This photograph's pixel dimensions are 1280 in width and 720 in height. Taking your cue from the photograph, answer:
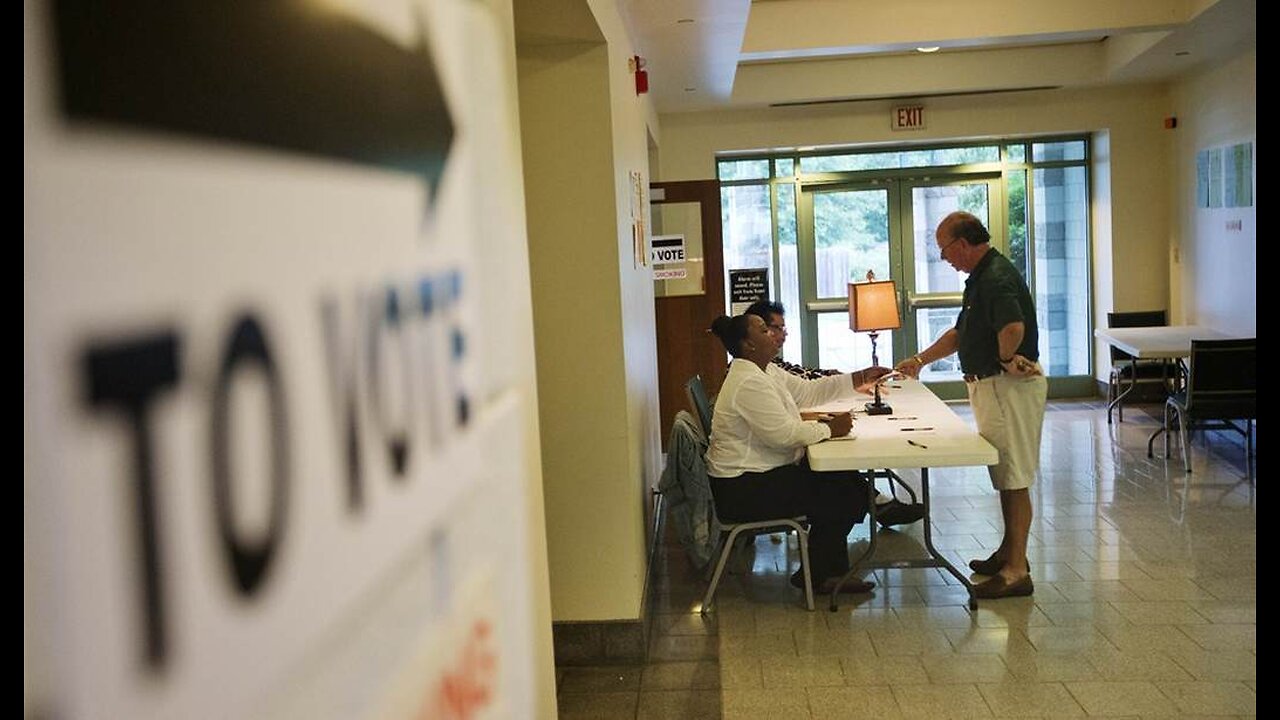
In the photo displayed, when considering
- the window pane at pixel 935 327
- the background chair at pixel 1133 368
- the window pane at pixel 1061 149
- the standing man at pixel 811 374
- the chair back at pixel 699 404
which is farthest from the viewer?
the window pane at pixel 935 327

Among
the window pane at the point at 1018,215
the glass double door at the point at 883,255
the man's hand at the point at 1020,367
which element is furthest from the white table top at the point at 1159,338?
the man's hand at the point at 1020,367

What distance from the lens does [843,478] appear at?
532 centimetres

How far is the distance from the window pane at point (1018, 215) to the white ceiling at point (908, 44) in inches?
39.8

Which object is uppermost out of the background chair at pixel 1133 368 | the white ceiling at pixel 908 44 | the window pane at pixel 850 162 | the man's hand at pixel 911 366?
the white ceiling at pixel 908 44

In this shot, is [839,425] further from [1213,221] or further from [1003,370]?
[1213,221]

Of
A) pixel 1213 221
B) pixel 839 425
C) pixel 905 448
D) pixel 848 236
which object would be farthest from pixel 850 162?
pixel 905 448

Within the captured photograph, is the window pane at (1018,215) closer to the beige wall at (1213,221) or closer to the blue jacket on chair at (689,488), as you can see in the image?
the beige wall at (1213,221)

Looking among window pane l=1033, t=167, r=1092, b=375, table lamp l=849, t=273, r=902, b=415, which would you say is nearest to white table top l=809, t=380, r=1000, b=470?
table lamp l=849, t=273, r=902, b=415

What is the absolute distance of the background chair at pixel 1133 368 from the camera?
948 centimetres

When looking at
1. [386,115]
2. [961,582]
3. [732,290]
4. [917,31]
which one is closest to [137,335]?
[386,115]

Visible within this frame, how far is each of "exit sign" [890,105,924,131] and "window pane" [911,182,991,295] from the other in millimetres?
775

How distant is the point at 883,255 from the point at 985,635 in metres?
7.27

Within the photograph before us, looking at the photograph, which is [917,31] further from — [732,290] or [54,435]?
[54,435]

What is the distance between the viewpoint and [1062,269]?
37.9 ft
